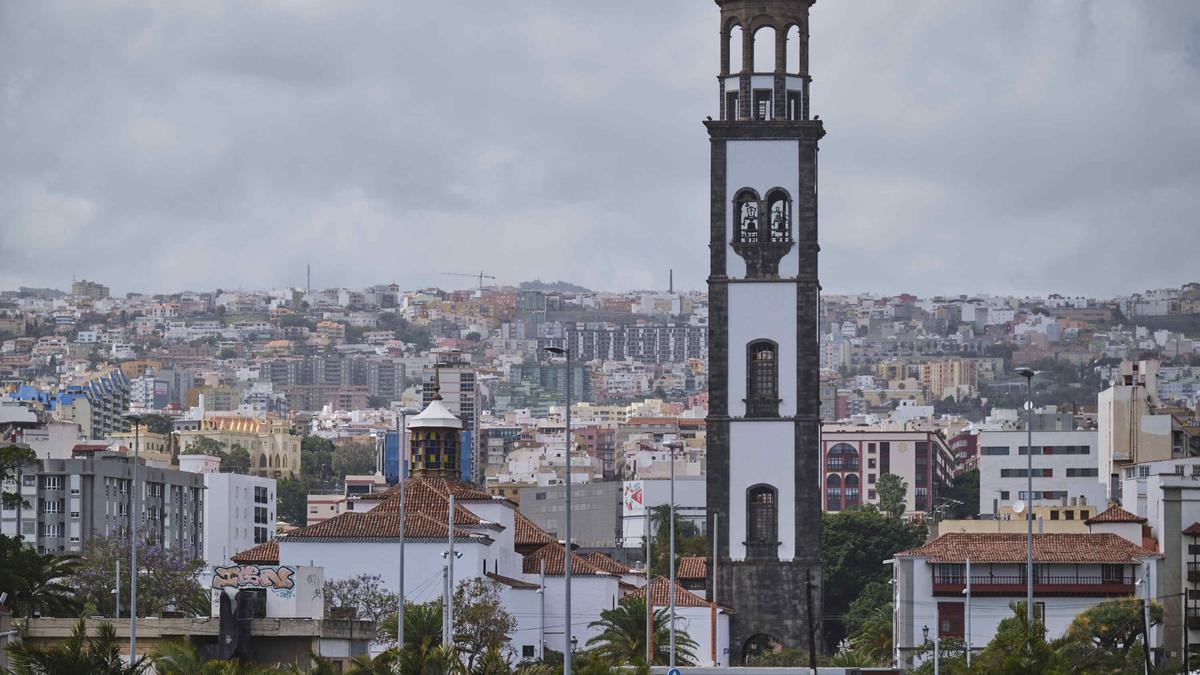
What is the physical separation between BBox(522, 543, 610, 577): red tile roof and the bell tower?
6322mm

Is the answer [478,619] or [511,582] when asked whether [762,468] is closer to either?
[511,582]

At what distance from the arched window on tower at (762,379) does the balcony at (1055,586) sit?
10.9 meters

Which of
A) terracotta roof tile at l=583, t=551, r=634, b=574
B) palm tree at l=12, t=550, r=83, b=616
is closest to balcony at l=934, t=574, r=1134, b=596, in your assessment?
terracotta roof tile at l=583, t=551, r=634, b=574

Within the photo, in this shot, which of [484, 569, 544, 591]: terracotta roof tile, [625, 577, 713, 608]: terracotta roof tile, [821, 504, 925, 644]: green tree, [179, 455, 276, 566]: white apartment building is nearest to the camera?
[484, 569, 544, 591]: terracotta roof tile

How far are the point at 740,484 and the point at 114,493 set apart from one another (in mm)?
74212

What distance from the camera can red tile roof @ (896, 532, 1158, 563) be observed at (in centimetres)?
10619

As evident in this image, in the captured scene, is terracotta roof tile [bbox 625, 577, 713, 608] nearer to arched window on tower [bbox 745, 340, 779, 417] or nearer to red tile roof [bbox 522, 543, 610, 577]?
red tile roof [bbox 522, 543, 610, 577]

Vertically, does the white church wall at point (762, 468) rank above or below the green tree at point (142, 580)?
above

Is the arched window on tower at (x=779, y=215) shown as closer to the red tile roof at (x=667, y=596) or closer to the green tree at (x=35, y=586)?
the red tile roof at (x=667, y=596)

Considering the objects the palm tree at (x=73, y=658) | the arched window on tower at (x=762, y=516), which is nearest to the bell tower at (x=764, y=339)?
the arched window on tower at (x=762, y=516)

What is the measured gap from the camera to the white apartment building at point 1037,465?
167 meters

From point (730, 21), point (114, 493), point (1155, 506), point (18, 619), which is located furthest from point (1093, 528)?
point (114, 493)

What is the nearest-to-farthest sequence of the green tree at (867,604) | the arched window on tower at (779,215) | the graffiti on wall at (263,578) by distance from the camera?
the graffiti on wall at (263,578) < the arched window on tower at (779,215) < the green tree at (867,604)

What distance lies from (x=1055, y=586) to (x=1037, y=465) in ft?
212
